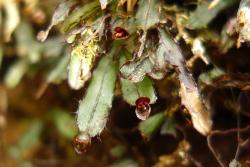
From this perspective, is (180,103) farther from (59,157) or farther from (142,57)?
(59,157)

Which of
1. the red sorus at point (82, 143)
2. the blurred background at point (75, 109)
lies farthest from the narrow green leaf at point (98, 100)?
the blurred background at point (75, 109)

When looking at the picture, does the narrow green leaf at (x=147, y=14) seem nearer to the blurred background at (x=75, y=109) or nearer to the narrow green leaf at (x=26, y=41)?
the blurred background at (x=75, y=109)

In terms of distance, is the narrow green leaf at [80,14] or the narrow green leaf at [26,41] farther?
the narrow green leaf at [26,41]

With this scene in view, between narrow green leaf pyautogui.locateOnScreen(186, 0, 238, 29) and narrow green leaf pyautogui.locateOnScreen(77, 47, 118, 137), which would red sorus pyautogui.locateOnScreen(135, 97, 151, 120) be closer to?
narrow green leaf pyautogui.locateOnScreen(77, 47, 118, 137)

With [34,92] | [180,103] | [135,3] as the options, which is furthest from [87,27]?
[34,92]

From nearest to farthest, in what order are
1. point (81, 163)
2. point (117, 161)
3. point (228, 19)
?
point (228, 19) → point (117, 161) → point (81, 163)

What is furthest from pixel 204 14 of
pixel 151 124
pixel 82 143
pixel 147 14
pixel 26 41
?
pixel 26 41

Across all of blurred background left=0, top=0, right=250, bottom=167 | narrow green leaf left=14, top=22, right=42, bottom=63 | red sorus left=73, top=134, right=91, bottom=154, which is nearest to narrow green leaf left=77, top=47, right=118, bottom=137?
red sorus left=73, top=134, right=91, bottom=154
